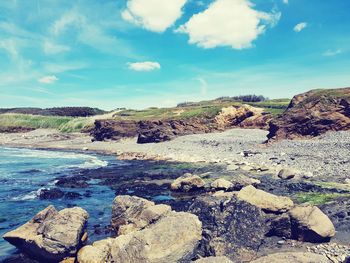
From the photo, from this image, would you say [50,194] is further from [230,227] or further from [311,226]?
[311,226]

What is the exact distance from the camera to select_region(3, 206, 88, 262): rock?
1260cm

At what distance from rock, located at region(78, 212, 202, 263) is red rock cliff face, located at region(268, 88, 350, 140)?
34965mm

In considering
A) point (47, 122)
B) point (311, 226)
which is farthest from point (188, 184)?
point (47, 122)

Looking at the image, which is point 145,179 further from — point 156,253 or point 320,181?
point 156,253

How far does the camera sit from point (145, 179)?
30.0m

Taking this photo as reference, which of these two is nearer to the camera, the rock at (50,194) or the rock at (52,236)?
the rock at (52,236)

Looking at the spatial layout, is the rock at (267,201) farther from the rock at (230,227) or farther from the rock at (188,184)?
the rock at (188,184)

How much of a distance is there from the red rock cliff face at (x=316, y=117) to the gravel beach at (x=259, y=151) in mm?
1981

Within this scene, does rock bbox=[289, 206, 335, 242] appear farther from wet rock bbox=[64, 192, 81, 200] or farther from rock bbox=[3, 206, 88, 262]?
wet rock bbox=[64, 192, 81, 200]

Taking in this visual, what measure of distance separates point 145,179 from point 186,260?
1934 cm

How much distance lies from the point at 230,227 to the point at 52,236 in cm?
686

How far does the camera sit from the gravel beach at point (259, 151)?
2814cm

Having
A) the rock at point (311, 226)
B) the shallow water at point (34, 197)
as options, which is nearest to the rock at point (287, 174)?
the rock at point (311, 226)

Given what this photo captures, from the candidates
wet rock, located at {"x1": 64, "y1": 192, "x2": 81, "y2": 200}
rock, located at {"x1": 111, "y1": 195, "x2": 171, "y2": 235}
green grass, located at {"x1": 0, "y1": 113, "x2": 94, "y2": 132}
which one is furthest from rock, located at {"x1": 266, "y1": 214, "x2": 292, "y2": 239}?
green grass, located at {"x1": 0, "y1": 113, "x2": 94, "y2": 132}
